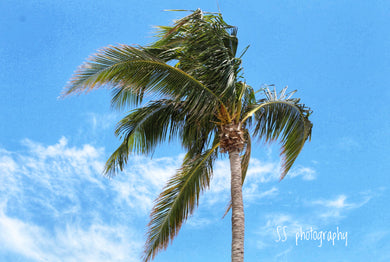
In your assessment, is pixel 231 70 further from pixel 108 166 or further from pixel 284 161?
pixel 108 166

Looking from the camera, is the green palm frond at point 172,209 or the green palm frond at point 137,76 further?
the green palm frond at point 172,209

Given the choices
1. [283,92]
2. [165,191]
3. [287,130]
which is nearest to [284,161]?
[287,130]

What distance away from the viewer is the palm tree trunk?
7.72m

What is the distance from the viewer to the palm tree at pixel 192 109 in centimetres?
823

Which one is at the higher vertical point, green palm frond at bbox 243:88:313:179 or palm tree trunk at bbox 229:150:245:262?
green palm frond at bbox 243:88:313:179

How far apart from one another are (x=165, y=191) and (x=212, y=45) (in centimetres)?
345

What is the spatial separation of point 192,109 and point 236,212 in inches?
89.3

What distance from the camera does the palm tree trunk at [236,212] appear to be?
7.72 m

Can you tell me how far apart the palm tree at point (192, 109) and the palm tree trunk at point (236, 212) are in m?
0.02

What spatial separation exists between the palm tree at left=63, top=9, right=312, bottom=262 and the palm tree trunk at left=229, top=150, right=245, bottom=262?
0.02 metres

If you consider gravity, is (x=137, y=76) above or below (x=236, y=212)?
above

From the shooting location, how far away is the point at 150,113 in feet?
33.8

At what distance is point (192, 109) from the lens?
8.82 meters

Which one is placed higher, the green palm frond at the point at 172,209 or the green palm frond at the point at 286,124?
the green palm frond at the point at 286,124
